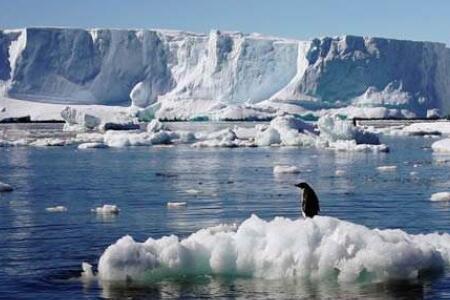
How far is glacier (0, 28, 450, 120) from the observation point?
286 feet

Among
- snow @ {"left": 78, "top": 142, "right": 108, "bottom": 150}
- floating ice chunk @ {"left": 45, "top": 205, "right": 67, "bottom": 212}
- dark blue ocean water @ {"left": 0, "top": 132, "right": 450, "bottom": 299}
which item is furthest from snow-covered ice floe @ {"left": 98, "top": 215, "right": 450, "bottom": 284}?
snow @ {"left": 78, "top": 142, "right": 108, "bottom": 150}

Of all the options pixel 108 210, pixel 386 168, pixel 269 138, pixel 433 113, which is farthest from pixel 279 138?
pixel 433 113

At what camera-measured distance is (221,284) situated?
35.3ft

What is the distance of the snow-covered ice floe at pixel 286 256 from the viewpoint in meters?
10.9

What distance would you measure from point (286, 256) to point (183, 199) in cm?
985

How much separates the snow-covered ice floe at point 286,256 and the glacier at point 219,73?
71.1 m

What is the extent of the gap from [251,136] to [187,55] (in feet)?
143

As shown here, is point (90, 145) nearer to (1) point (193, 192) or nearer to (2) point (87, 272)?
(1) point (193, 192)

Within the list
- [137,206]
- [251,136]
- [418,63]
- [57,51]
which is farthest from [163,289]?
[57,51]

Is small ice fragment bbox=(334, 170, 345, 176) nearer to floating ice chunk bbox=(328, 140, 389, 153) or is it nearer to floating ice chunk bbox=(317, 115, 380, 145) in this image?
floating ice chunk bbox=(328, 140, 389, 153)

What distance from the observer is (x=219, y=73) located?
93.2m

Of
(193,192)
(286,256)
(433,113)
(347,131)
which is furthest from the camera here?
(433,113)

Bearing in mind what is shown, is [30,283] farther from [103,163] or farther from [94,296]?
[103,163]

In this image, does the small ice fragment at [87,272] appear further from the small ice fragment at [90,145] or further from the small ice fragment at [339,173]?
the small ice fragment at [90,145]
